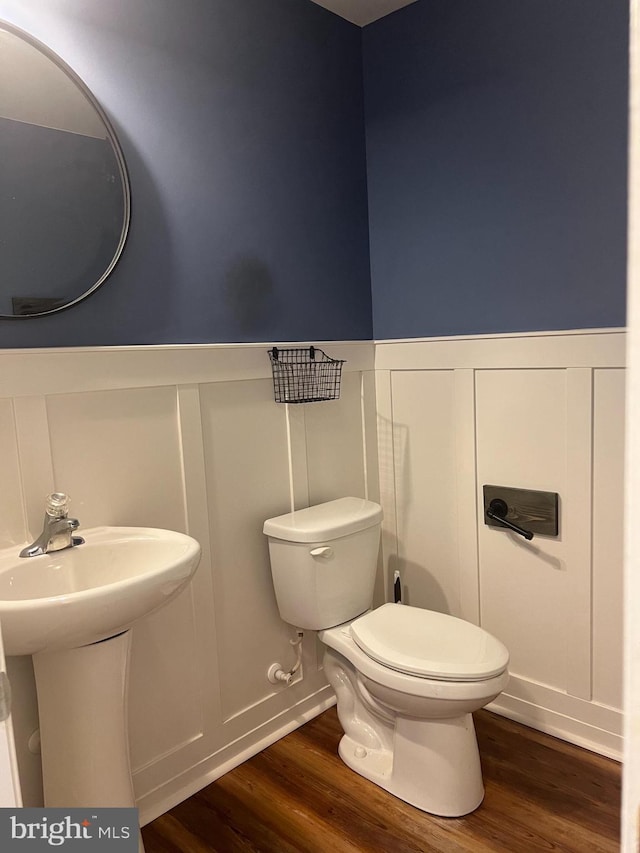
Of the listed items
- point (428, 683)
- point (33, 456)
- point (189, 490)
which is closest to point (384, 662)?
point (428, 683)

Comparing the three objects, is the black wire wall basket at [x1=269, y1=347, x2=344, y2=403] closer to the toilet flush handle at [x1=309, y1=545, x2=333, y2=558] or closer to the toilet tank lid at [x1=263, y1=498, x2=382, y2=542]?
the toilet tank lid at [x1=263, y1=498, x2=382, y2=542]

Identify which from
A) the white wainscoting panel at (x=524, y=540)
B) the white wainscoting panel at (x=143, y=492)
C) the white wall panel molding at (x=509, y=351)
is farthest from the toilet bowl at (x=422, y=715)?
the white wall panel molding at (x=509, y=351)

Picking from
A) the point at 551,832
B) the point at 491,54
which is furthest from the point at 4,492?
the point at 491,54

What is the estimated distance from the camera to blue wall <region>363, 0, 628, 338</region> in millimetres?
1888

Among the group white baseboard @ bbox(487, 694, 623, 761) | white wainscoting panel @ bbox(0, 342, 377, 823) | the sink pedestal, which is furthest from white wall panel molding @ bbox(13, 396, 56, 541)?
white baseboard @ bbox(487, 694, 623, 761)

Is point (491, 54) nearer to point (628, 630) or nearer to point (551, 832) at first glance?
point (628, 630)

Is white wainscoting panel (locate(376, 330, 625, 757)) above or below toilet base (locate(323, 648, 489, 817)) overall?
above

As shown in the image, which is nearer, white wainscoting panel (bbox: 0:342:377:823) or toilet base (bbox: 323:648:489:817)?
white wainscoting panel (bbox: 0:342:377:823)

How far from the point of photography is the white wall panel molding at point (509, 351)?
191cm

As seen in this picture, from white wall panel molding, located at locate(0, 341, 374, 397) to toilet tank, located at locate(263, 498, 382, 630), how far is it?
507 millimetres

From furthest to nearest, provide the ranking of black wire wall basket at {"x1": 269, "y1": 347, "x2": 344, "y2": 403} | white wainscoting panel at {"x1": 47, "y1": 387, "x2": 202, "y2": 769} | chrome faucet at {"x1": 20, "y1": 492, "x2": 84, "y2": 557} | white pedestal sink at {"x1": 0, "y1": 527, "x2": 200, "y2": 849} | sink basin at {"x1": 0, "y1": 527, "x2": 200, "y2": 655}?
1. black wire wall basket at {"x1": 269, "y1": 347, "x2": 344, "y2": 403}
2. white wainscoting panel at {"x1": 47, "y1": 387, "x2": 202, "y2": 769}
3. chrome faucet at {"x1": 20, "y1": 492, "x2": 84, "y2": 557}
4. white pedestal sink at {"x1": 0, "y1": 527, "x2": 200, "y2": 849}
5. sink basin at {"x1": 0, "y1": 527, "x2": 200, "y2": 655}

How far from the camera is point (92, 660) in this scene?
142 cm

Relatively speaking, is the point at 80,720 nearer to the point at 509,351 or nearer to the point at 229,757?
the point at 229,757

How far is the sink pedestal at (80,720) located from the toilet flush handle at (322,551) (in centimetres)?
66
